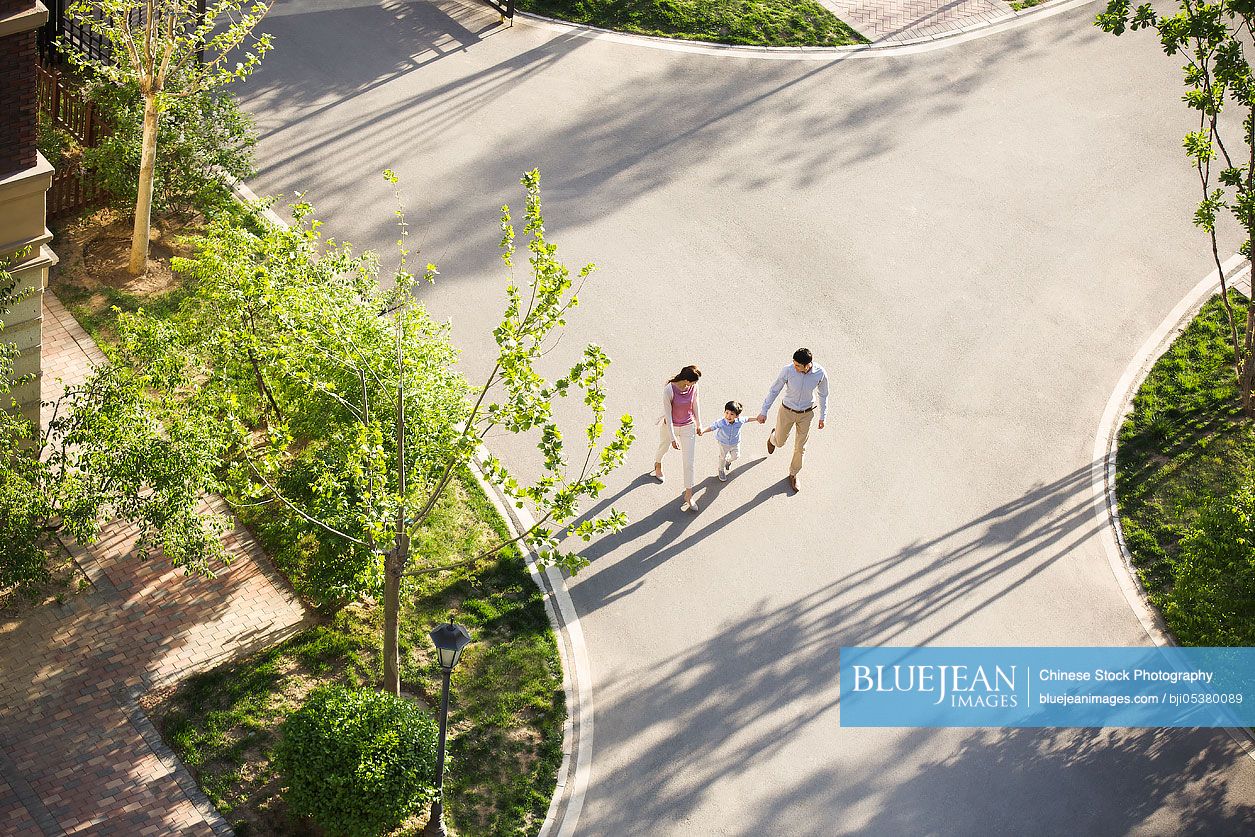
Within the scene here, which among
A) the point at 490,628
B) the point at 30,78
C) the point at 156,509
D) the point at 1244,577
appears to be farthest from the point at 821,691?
the point at 30,78

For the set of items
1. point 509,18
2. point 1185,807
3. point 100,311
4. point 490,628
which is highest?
point 509,18

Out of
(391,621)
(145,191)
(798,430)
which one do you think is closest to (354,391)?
(391,621)

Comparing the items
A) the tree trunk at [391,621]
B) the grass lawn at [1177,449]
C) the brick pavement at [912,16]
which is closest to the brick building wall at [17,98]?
the tree trunk at [391,621]

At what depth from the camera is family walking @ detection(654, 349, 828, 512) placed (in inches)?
583

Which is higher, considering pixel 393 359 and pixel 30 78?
pixel 30 78

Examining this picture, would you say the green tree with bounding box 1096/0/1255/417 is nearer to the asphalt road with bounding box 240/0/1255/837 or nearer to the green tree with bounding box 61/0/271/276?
the asphalt road with bounding box 240/0/1255/837

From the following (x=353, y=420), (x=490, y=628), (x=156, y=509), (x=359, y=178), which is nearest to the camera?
(x=156, y=509)

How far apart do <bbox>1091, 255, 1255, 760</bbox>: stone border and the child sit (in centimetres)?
458

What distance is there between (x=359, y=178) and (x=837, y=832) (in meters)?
11.9

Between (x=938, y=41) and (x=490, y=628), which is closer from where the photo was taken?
(x=490, y=628)

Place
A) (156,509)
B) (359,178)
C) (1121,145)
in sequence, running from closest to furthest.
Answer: (156,509) → (359,178) → (1121,145)

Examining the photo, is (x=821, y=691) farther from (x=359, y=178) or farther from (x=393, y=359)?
(x=359, y=178)

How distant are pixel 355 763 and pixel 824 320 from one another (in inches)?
374

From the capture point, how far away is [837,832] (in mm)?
12453
